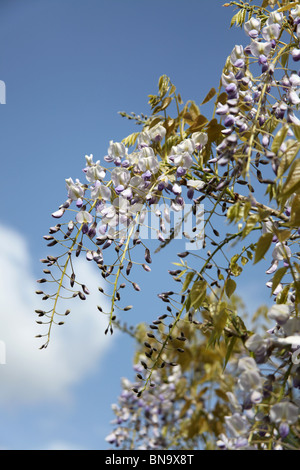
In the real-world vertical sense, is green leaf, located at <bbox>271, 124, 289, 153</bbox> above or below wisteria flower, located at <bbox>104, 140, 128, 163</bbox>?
below

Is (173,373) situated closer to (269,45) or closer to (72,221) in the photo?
(72,221)

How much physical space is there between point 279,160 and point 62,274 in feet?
2.14

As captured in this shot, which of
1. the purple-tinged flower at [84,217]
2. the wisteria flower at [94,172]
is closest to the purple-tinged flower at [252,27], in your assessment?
the wisteria flower at [94,172]

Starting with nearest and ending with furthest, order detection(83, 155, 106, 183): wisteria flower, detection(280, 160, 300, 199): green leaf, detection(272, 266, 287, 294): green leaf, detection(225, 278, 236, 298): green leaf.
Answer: detection(280, 160, 300, 199): green leaf
detection(272, 266, 287, 294): green leaf
detection(225, 278, 236, 298): green leaf
detection(83, 155, 106, 183): wisteria flower

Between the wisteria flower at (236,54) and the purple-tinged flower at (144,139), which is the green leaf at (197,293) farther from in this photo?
the wisteria flower at (236,54)

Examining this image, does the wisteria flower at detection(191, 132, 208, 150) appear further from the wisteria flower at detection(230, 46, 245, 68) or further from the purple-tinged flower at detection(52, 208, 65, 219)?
the purple-tinged flower at detection(52, 208, 65, 219)

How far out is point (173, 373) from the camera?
3.69 meters

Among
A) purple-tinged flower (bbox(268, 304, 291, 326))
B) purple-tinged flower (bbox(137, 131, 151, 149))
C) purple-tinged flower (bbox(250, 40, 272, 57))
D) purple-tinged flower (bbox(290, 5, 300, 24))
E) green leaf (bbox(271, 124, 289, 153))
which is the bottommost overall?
purple-tinged flower (bbox(268, 304, 291, 326))

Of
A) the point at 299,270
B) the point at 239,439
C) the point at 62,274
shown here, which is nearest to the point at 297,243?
the point at 299,270

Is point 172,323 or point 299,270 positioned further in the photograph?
point 172,323

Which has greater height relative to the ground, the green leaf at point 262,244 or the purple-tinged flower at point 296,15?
the purple-tinged flower at point 296,15

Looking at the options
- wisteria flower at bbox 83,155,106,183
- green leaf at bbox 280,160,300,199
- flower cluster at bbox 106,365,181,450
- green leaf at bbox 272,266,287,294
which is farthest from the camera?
flower cluster at bbox 106,365,181,450

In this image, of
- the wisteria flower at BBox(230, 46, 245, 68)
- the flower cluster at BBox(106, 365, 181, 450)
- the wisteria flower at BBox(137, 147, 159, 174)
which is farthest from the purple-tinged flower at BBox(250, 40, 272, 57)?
the flower cluster at BBox(106, 365, 181, 450)

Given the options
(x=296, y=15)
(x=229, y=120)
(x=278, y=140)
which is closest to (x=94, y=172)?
(x=229, y=120)
